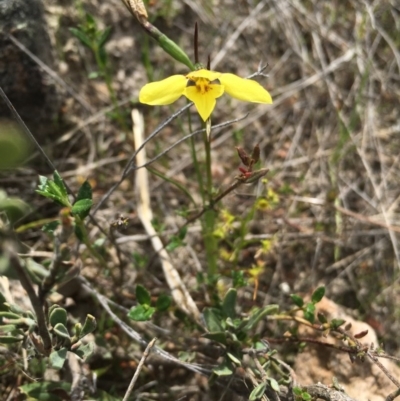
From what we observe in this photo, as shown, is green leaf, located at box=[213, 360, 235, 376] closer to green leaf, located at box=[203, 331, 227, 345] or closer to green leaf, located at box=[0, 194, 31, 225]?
green leaf, located at box=[203, 331, 227, 345]

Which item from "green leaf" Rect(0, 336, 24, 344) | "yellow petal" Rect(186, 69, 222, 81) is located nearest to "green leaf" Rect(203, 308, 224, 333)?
"green leaf" Rect(0, 336, 24, 344)

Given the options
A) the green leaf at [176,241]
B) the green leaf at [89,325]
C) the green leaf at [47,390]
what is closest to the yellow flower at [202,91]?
the green leaf at [176,241]

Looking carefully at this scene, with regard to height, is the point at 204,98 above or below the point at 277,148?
above

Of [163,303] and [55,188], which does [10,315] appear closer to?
[55,188]

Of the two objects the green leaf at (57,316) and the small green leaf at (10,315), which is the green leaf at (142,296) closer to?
the green leaf at (57,316)

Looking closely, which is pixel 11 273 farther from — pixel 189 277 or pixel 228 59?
pixel 228 59

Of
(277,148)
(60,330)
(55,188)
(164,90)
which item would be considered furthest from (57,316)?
(277,148)
